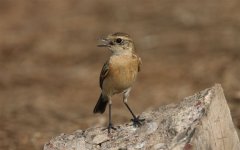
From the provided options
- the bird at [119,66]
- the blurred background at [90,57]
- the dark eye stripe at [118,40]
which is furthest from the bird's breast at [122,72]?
the blurred background at [90,57]

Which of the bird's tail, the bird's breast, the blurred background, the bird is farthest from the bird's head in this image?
the blurred background

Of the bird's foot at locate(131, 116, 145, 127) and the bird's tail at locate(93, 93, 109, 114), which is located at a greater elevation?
the bird's tail at locate(93, 93, 109, 114)

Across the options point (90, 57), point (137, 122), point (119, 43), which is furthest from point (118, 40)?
point (90, 57)

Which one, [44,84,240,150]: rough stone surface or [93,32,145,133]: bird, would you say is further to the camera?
[93,32,145,133]: bird

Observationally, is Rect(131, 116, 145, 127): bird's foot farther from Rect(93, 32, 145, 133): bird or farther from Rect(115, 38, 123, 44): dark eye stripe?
Rect(115, 38, 123, 44): dark eye stripe

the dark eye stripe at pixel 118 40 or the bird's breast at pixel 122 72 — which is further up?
the dark eye stripe at pixel 118 40

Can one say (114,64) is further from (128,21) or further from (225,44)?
(128,21)

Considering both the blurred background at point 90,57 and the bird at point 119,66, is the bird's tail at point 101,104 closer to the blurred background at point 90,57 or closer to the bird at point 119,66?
the bird at point 119,66
